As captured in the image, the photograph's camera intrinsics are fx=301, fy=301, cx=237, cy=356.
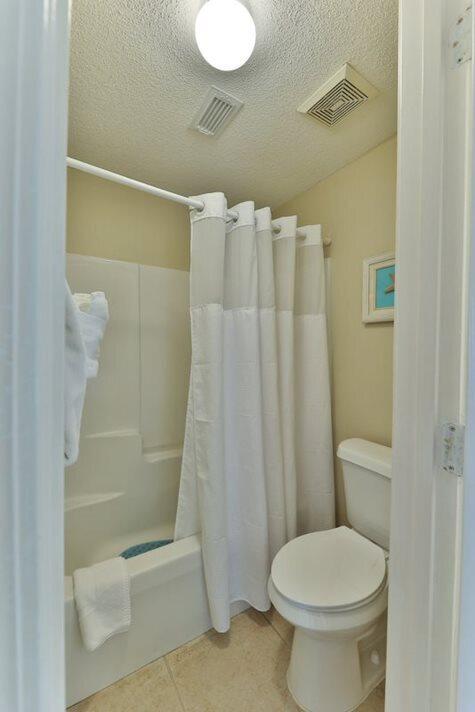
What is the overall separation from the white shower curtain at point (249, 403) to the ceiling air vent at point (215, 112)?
0.26m

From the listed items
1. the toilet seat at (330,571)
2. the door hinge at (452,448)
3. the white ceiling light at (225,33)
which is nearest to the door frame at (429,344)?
the door hinge at (452,448)

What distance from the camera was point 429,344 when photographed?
0.57 metres

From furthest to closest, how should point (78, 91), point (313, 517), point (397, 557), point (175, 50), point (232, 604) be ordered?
point (313, 517)
point (232, 604)
point (78, 91)
point (175, 50)
point (397, 557)

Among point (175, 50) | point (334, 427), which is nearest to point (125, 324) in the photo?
point (175, 50)

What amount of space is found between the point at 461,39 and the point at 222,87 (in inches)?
31.7

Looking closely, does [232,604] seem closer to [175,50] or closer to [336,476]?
[336,476]

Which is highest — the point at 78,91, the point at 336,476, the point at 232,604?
the point at 78,91

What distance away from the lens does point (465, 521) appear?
1.74 ft

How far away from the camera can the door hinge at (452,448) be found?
54 centimetres

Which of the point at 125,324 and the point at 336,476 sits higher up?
the point at 125,324

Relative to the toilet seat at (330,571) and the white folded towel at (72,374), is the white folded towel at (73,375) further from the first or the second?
the toilet seat at (330,571)

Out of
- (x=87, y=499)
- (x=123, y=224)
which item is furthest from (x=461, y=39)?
(x=87, y=499)

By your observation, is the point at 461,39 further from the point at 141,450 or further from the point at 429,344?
the point at 141,450

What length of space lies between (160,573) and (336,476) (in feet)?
3.16
